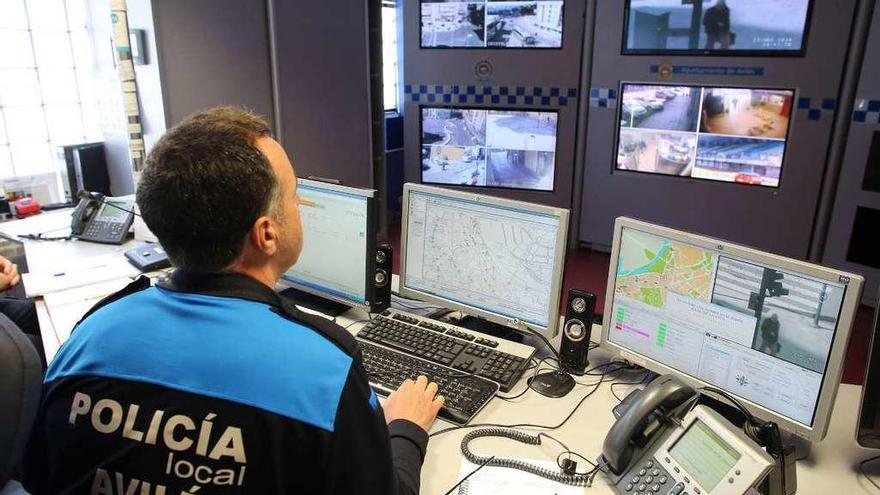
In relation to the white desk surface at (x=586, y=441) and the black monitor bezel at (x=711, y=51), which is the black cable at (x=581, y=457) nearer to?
the white desk surface at (x=586, y=441)

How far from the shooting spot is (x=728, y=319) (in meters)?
1.35

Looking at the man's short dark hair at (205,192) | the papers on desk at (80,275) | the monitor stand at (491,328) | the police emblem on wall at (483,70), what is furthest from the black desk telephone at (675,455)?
the police emblem on wall at (483,70)

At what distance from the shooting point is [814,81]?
11.9 feet

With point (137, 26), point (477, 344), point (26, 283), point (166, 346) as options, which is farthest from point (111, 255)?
point (166, 346)

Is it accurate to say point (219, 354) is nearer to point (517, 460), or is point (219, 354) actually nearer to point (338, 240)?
point (517, 460)

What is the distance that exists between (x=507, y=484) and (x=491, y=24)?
3.70 meters

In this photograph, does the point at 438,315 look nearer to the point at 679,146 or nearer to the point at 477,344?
the point at 477,344

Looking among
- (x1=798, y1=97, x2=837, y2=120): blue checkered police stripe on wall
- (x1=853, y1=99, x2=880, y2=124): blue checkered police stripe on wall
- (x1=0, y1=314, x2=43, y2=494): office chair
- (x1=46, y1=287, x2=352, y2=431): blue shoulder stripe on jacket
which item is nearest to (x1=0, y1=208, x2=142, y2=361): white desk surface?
(x1=0, y1=314, x2=43, y2=494): office chair

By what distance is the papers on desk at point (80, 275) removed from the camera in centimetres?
211

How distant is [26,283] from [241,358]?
5.56 feet

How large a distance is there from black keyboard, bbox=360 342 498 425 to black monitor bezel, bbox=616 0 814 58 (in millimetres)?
3142

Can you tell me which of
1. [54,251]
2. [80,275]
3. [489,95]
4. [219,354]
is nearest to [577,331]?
[219,354]

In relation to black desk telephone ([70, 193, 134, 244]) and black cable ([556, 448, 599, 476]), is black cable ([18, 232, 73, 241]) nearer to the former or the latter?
black desk telephone ([70, 193, 134, 244])

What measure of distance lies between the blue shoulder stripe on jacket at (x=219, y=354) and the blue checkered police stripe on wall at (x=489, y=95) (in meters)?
3.71
